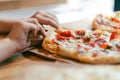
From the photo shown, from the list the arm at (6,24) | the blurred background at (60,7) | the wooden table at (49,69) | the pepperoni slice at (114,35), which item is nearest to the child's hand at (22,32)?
the wooden table at (49,69)

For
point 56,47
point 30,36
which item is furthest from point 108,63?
point 30,36

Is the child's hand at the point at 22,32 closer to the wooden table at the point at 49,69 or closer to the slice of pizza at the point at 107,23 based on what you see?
the wooden table at the point at 49,69

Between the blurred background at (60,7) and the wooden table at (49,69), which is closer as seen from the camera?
the wooden table at (49,69)

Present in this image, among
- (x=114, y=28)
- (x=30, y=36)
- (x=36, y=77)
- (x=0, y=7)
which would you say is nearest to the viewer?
(x=36, y=77)

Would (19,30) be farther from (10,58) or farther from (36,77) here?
(36,77)

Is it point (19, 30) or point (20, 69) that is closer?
point (20, 69)

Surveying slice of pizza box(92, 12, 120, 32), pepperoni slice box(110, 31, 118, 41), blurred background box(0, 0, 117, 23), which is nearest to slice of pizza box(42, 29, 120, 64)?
pepperoni slice box(110, 31, 118, 41)

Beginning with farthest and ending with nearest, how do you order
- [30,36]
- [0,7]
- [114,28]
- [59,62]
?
[0,7] → [114,28] → [30,36] → [59,62]
